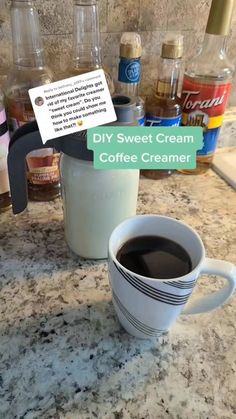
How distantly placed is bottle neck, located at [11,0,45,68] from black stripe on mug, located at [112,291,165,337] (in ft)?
1.15

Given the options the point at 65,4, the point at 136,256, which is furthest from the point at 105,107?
the point at 65,4

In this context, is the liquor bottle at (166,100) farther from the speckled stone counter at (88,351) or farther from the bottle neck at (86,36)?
the speckled stone counter at (88,351)

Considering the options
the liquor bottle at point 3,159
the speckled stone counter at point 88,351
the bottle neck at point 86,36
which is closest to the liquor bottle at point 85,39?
the bottle neck at point 86,36

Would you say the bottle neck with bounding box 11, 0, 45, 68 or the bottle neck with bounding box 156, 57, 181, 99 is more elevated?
the bottle neck with bounding box 11, 0, 45, 68

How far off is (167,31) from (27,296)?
0.48 m

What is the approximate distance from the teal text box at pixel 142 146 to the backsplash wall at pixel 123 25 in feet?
0.96

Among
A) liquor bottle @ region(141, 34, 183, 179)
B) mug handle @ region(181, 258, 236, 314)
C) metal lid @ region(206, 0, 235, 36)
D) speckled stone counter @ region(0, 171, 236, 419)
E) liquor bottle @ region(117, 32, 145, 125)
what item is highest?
metal lid @ region(206, 0, 235, 36)

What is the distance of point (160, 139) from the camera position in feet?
1.19

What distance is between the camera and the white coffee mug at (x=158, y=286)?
0.33m

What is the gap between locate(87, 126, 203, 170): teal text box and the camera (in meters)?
0.36

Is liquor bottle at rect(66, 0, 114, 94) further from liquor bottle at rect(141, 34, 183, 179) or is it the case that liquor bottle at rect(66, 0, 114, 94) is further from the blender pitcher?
the blender pitcher

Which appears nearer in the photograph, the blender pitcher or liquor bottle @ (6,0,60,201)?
the blender pitcher

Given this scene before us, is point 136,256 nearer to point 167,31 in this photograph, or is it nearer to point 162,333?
point 162,333

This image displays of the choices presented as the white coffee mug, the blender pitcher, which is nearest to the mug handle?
the white coffee mug
